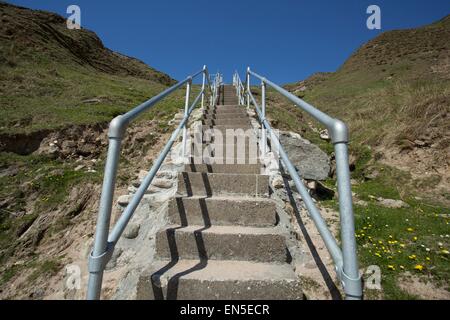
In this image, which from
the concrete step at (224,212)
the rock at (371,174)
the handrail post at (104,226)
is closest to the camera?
the handrail post at (104,226)

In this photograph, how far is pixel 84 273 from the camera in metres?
2.71

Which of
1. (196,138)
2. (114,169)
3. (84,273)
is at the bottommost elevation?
(84,273)

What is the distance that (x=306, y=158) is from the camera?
4.88 m

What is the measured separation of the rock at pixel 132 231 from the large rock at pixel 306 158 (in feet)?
9.96

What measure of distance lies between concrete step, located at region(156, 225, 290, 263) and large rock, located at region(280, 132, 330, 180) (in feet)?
8.62

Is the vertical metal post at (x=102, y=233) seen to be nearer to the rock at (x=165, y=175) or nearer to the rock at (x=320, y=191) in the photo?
the rock at (x=165, y=175)

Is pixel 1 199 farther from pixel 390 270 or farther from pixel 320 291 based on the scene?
pixel 390 270

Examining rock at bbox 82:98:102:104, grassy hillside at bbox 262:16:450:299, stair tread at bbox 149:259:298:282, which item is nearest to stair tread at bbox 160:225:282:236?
stair tread at bbox 149:259:298:282

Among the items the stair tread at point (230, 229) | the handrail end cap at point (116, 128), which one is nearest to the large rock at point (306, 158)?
the stair tread at point (230, 229)

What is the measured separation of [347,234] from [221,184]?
174cm

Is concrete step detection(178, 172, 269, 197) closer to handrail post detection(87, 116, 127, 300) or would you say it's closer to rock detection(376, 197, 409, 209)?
handrail post detection(87, 116, 127, 300)

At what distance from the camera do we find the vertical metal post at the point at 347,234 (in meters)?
1.03
